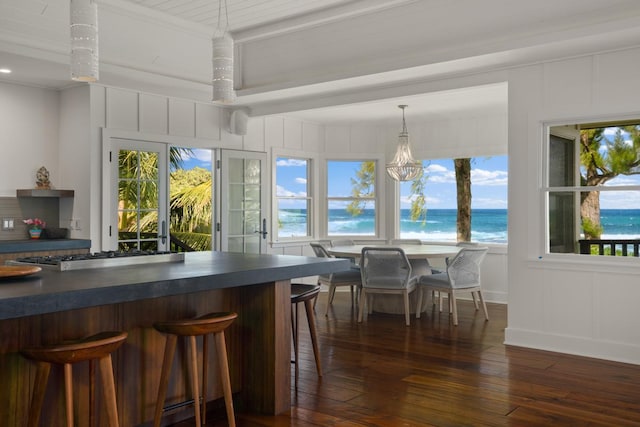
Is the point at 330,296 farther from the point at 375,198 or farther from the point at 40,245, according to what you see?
the point at 40,245

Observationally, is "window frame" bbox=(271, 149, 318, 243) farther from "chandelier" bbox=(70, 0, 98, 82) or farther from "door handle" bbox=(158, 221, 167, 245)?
"chandelier" bbox=(70, 0, 98, 82)

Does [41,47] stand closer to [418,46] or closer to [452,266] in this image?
[418,46]

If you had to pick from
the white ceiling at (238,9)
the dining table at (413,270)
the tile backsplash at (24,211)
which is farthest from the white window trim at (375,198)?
the tile backsplash at (24,211)

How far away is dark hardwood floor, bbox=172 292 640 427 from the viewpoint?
11.5 ft

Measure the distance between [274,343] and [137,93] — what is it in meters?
3.90

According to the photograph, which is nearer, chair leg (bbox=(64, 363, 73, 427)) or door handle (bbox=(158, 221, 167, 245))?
chair leg (bbox=(64, 363, 73, 427))

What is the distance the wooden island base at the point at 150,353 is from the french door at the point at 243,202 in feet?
12.8

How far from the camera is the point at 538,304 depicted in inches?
207

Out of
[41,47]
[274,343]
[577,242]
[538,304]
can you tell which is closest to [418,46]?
[577,242]

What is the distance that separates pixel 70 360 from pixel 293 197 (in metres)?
6.42

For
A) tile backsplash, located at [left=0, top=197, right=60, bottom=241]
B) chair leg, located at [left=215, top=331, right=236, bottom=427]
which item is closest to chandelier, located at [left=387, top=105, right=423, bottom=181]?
tile backsplash, located at [left=0, top=197, right=60, bottom=241]

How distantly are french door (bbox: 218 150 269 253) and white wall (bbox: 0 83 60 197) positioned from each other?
1994mm

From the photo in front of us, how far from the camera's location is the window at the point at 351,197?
9.38 metres

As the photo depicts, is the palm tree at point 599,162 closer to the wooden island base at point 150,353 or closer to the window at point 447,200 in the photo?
the wooden island base at point 150,353
